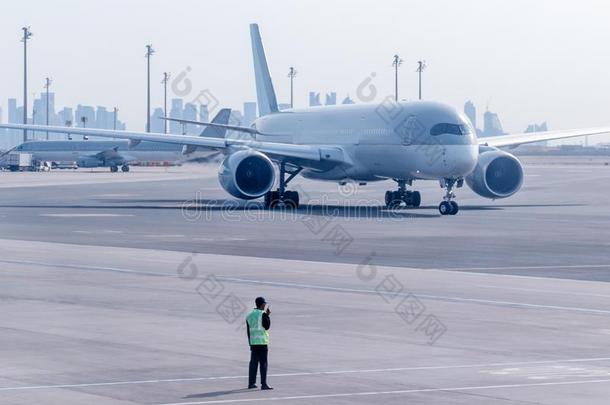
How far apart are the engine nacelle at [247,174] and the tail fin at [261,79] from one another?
45.9ft

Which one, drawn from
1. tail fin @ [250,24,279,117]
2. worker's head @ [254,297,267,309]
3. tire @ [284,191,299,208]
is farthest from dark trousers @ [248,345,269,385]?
tail fin @ [250,24,279,117]

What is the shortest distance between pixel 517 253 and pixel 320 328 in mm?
16576

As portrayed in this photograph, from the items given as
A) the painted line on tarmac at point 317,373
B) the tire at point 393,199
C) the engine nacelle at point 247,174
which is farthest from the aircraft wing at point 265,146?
the painted line on tarmac at point 317,373

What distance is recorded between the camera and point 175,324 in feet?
73.2

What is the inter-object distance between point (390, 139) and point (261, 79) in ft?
56.8

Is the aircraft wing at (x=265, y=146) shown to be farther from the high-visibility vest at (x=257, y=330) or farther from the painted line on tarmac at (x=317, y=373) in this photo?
the high-visibility vest at (x=257, y=330)

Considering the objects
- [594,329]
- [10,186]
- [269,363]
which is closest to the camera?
[269,363]

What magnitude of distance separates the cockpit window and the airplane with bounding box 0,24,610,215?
4 cm

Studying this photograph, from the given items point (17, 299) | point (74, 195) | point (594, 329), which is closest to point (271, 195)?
point (74, 195)

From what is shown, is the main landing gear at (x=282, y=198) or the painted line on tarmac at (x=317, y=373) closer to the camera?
the painted line on tarmac at (x=317, y=373)

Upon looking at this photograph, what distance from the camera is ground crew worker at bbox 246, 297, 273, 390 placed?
16266 mm

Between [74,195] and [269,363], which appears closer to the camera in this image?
[269,363]

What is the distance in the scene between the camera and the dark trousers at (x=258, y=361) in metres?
16.2

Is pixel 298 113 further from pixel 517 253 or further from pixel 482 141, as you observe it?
pixel 517 253
